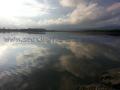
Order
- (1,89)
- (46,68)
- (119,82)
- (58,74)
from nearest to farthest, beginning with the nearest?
1. (1,89)
2. (119,82)
3. (58,74)
4. (46,68)

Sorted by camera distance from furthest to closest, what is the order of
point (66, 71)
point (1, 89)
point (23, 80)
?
point (66, 71)
point (23, 80)
point (1, 89)

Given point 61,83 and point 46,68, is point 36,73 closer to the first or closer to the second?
point 46,68

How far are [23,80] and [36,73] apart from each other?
214cm

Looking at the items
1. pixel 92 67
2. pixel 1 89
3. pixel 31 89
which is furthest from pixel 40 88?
pixel 92 67

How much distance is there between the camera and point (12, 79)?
12641mm

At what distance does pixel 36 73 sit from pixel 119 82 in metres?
6.38

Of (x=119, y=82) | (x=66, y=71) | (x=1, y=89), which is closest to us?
(x=1, y=89)

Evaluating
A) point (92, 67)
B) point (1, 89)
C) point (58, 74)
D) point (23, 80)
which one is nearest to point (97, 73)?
point (92, 67)

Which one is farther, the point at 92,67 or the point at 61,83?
the point at 92,67

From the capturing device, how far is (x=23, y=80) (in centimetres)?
1247

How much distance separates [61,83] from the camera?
11.9 metres

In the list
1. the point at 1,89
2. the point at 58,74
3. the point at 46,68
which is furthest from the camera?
the point at 46,68

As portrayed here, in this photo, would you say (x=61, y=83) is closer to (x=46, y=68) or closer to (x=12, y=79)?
(x=12, y=79)

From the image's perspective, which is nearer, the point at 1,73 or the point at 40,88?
the point at 40,88
